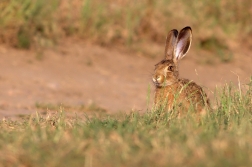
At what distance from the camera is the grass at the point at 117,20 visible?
11500 mm

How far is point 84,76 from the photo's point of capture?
1118 centimetres

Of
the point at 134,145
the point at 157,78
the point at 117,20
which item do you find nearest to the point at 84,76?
the point at 117,20

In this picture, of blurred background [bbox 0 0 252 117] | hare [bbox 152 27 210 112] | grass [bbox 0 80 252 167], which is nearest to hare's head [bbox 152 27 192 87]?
hare [bbox 152 27 210 112]

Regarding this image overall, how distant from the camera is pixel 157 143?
428 cm

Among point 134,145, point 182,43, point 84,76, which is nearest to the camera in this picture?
point 134,145

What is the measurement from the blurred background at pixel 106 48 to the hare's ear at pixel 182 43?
1.87 m

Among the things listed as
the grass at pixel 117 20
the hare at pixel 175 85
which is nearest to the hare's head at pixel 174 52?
the hare at pixel 175 85

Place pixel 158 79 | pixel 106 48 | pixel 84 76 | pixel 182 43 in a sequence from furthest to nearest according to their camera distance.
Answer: pixel 106 48 → pixel 84 76 → pixel 182 43 → pixel 158 79

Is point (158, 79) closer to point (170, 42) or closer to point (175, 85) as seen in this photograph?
point (175, 85)

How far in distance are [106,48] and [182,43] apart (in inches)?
219

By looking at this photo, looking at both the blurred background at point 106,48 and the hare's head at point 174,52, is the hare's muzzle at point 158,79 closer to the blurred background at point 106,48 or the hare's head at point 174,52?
the hare's head at point 174,52

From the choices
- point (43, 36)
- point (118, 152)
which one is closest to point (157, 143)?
point (118, 152)

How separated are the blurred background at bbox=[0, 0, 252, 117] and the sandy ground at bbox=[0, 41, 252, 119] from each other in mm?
16

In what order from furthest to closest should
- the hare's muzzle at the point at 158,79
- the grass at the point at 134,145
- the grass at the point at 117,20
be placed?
1. the grass at the point at 117,20
2. the hare's muzzle at the point at 158,79
3. the grass at the point at 134,145
